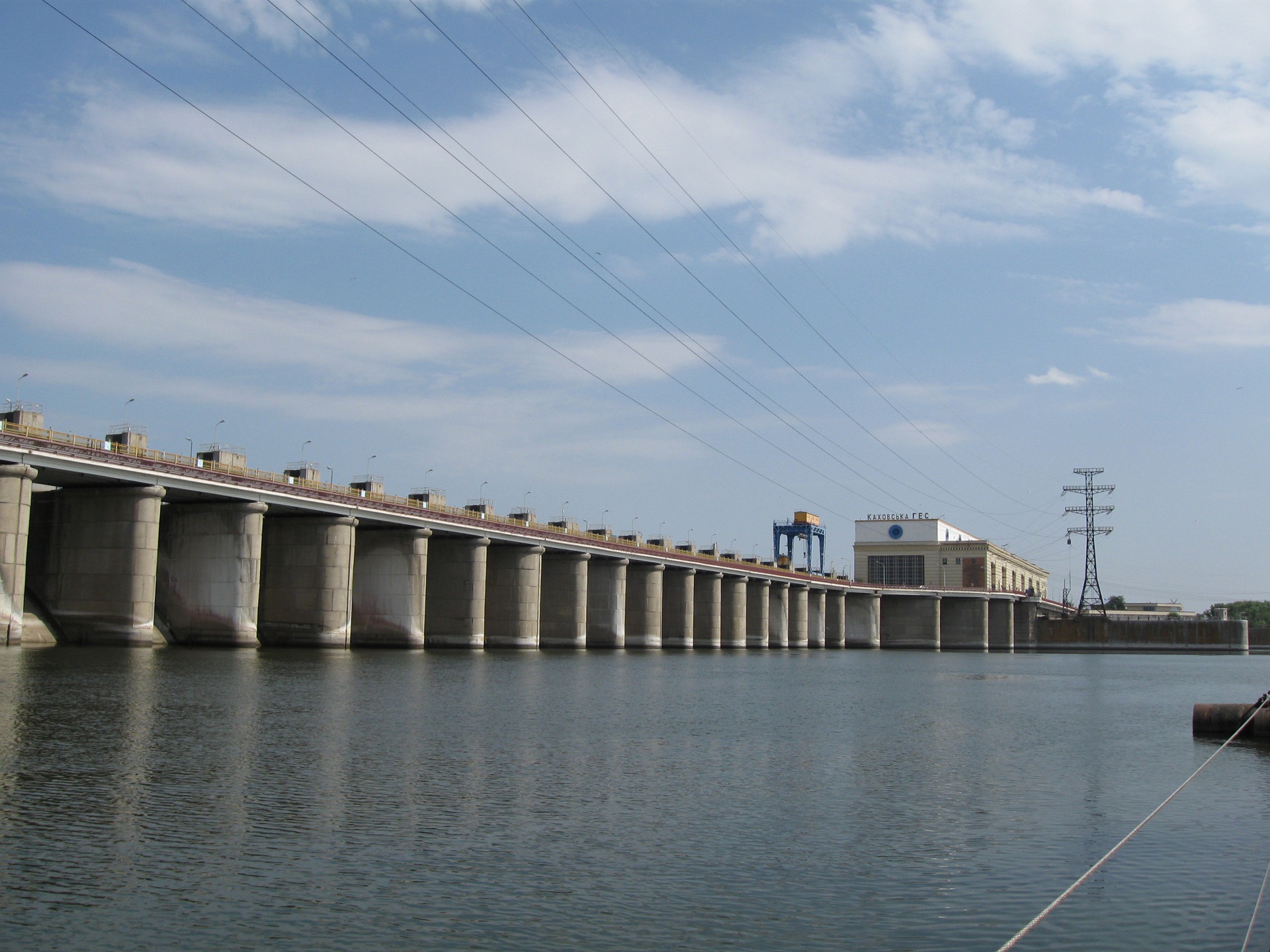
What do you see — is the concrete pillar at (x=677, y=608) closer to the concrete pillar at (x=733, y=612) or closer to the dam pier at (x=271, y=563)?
the dam pier at (x=271, y=563)

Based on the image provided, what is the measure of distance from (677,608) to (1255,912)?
125 m

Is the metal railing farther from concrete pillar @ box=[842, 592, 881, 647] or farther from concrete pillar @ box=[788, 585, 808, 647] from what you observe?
concrete pillar @ box=[842, 592, 881, 647]

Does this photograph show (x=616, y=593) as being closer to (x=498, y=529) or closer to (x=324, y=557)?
(x=498, y=529)

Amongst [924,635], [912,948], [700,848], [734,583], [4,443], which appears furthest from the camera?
[924,635]

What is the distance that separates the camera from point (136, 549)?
2694 inches

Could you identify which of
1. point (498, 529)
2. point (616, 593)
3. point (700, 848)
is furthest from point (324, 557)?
point (700, 848)

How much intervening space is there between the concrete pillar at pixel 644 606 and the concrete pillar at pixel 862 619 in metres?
71.5

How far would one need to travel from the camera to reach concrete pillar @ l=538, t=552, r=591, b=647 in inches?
4520

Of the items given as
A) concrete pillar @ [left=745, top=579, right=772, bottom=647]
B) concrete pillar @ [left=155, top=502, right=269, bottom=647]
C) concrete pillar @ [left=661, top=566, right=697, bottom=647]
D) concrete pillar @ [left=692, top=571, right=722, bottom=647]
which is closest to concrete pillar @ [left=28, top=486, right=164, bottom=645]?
concrete pillar @ [left=155, top=502, right=269, bottom=647]

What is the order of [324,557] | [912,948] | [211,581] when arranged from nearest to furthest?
[912,948], [211,581], [324,557]

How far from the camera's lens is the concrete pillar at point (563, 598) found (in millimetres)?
114812

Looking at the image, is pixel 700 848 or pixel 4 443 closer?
pixel 700 848

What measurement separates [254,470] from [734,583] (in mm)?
85360

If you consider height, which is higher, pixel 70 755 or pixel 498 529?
pixel 498 529
